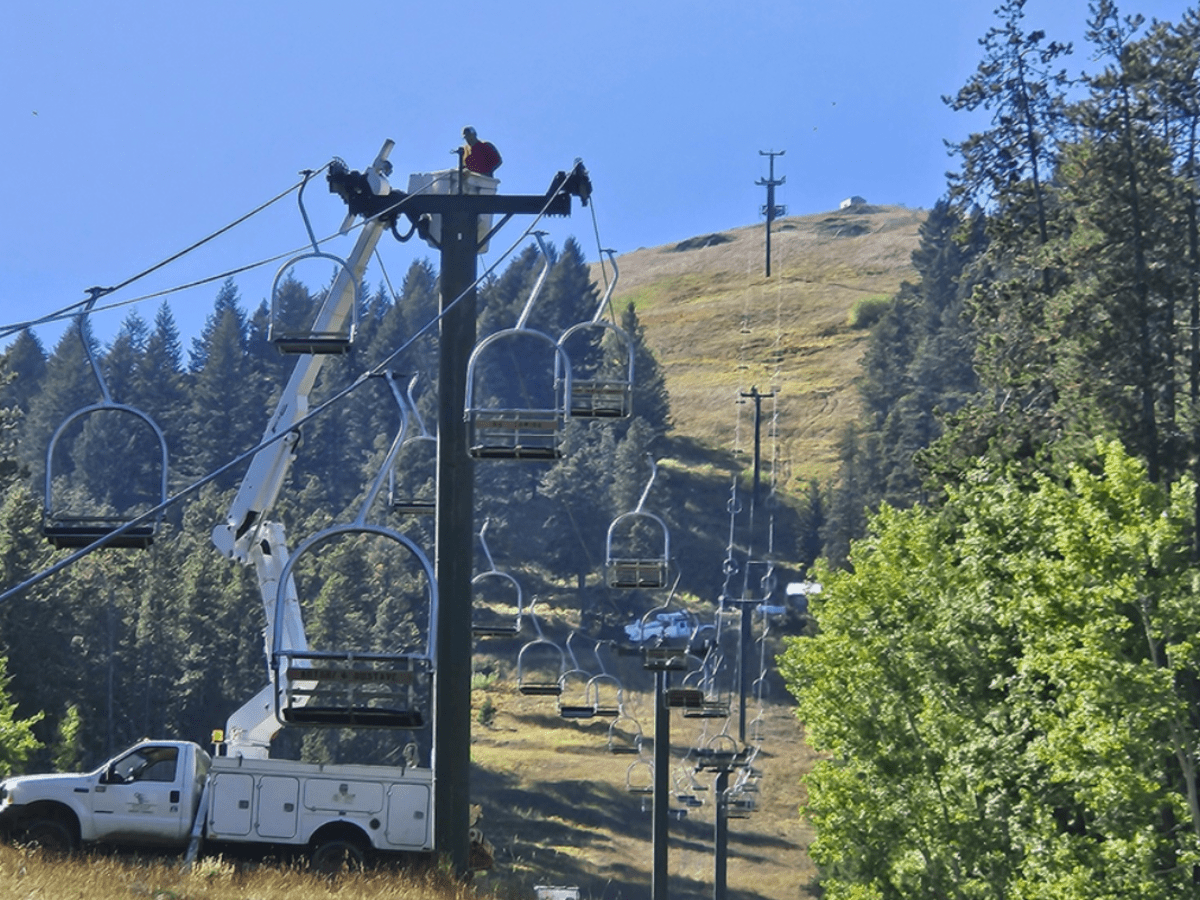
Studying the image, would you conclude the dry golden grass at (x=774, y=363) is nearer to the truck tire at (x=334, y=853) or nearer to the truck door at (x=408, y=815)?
the truck door at (x=408, y=815)

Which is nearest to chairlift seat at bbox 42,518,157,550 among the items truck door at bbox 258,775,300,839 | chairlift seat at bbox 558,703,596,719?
truck door at bbox 258,775,300,839

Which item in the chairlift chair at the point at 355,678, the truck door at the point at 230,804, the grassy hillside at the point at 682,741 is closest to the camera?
the chairlift chair at the point at 355,678

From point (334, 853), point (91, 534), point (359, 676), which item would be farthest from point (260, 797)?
point (91, 534)

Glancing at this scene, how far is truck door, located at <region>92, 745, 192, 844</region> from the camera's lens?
2103cm

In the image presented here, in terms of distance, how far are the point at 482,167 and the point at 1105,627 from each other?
10027 mm

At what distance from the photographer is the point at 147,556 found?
81.9 meters

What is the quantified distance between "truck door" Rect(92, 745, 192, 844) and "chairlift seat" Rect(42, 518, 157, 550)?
535 cm

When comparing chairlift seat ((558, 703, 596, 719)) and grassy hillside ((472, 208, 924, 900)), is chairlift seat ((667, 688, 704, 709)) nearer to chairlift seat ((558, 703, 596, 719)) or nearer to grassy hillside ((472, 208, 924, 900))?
chairlift seat ((558, 703, 596, 719))

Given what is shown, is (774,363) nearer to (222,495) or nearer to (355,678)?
(222,495)

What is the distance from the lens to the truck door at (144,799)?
2103 centimetres

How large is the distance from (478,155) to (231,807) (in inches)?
339

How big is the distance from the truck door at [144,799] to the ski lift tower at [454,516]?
556cm

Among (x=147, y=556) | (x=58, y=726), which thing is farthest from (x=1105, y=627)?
(x=147, y=556)

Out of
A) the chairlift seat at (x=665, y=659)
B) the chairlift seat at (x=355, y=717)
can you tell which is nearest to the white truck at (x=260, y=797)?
the chairlift seat at (x=355, y=717)
